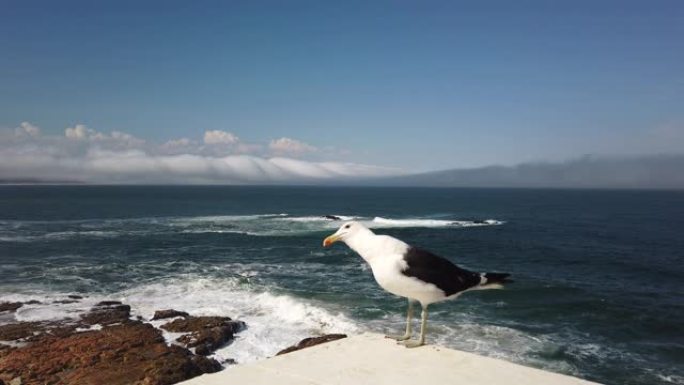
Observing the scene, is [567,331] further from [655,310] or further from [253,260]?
[253,260]

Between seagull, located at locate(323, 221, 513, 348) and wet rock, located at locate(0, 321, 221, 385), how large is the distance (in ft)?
28.2

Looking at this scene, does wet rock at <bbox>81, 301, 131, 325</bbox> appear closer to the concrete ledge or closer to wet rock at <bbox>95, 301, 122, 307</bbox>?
wet rock at <bbox>95, 301, 122, 307</bbox>

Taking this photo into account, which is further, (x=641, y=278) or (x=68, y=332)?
(x=641, y=278)

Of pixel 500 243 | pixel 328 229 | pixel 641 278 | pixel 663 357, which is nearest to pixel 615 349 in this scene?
pixel 663 357

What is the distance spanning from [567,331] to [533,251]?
72.3ft

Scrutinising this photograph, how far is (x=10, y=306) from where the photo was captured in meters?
21.3

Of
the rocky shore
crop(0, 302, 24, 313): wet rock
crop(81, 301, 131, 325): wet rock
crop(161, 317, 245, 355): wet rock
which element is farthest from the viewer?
crop(0, 302, 24, 313): wet rock

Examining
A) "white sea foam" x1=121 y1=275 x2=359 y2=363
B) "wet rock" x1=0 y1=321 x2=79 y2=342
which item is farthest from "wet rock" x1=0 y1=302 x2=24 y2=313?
"white sea foam" x1=121 y1=275 x2=359 y2=363

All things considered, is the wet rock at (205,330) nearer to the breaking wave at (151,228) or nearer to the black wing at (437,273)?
the black wing at (437,273)

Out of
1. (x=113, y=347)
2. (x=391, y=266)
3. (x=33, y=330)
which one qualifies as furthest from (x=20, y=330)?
A: (x=391, y=266)

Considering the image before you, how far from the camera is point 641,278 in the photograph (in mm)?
30516

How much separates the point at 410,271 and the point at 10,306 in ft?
70.1

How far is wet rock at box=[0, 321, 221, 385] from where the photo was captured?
42.9ft

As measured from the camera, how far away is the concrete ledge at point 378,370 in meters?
4.89
